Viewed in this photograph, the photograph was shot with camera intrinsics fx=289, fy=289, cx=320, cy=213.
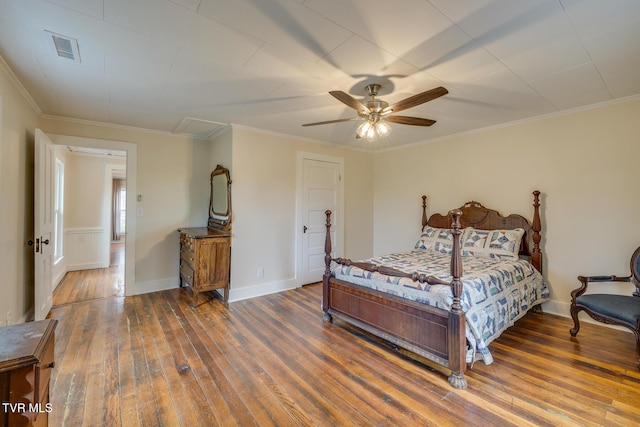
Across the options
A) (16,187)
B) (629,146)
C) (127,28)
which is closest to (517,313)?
(629,146)

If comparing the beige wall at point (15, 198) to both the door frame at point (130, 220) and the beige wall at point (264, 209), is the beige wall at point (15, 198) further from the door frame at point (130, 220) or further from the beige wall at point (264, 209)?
the beige wall at point (264, 209)

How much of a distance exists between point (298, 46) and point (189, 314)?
3.11 metres

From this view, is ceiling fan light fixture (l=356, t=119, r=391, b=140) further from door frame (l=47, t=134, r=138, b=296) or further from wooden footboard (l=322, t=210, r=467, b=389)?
door frame (l=47, t=134, r=138, b=296)

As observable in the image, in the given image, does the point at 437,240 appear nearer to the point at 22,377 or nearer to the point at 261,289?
the point at 261,289

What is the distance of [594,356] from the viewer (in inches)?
99.4

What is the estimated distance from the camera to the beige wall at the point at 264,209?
404 cm

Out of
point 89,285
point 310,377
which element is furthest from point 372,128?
point 89,285

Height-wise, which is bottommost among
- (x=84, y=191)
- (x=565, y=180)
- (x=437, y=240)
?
(x=437, y=240)

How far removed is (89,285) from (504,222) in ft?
20.7

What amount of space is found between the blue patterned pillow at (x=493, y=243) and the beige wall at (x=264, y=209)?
99.7 inches

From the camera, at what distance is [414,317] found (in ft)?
7.96

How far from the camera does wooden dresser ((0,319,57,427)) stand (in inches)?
35.8

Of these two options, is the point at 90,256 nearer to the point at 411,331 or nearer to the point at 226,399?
the point at 226,399

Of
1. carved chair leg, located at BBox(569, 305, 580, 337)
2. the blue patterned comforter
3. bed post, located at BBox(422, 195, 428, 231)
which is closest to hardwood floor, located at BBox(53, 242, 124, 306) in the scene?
the blue patterned comforter
